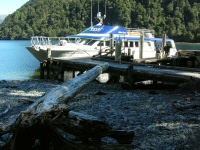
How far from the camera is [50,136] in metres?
5.39

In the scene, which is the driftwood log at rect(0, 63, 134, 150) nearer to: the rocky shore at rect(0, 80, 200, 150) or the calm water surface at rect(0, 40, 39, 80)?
the rocky shore at rect(0, 80, 200, 150)

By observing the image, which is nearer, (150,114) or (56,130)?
(56,130)

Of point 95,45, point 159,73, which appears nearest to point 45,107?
point 159,73

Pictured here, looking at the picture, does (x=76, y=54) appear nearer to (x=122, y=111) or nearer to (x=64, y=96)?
(x=122, y=111)

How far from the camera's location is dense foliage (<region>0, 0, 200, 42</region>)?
10162 centimetres

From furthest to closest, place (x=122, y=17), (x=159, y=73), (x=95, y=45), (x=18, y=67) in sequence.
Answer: (x=122, y=17) < (x=18, y=67) < (x=95, y=45) < (x=159, y=73)

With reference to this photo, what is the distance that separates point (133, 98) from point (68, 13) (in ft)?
350

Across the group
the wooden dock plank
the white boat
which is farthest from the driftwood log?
the white boat

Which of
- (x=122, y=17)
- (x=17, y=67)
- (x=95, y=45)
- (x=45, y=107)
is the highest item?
(x=122, y=17)

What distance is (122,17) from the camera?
100 m

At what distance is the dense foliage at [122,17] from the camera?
333 ft

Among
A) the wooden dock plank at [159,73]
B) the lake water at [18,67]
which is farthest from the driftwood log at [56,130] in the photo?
the lake water at [18,67]

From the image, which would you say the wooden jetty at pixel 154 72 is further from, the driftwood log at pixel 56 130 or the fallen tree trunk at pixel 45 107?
the driftwood log at pixel 56 130

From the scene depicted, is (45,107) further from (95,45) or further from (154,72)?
(95,45)
